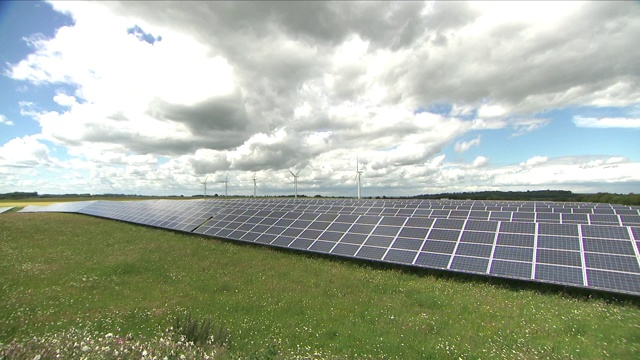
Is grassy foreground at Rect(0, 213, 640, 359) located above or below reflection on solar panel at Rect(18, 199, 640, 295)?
below

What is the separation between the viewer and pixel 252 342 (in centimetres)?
1044

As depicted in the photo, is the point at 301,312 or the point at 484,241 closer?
the point at 301,312

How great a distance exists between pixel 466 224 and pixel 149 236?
103 ft

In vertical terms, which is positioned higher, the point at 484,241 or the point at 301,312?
the point at 484,241

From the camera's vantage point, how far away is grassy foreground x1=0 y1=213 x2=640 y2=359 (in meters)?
9.88

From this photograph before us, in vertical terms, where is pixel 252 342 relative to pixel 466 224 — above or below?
below

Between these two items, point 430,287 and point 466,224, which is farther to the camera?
point 466,224

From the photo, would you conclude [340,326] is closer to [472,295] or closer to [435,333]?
[435,333]

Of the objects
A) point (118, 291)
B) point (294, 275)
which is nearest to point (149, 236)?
point (118, 291)

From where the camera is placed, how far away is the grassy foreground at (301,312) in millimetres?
9875

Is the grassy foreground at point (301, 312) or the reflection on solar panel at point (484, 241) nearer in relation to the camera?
the grassy foreground at point (301, 312)

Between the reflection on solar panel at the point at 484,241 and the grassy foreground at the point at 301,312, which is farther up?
the reflection on solar panel at the point at 484,241

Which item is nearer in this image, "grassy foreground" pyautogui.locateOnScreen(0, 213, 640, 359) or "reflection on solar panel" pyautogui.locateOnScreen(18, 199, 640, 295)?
"grassy foreground" pyautogui.locateOnScreen(0, 213, 640, 359)

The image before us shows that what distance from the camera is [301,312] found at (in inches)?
532
